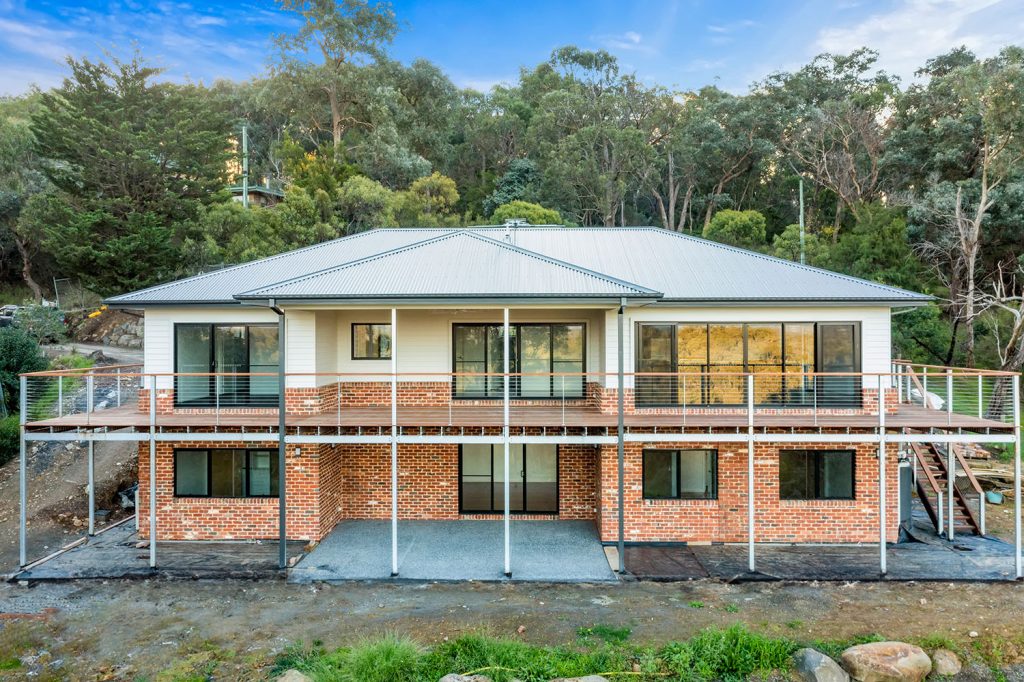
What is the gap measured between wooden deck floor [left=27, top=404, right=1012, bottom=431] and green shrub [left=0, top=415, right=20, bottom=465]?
6915 mm

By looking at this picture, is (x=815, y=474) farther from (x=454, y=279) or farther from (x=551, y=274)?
(x=454, y=279)

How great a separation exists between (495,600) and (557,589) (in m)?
1.12

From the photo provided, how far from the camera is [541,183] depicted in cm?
3831

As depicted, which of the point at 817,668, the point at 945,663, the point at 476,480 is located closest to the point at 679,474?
the point at 476,480

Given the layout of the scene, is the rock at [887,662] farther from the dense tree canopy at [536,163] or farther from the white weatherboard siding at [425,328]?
the dense tree canopy at [536,163]

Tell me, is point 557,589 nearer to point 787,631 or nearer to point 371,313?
point 787,631

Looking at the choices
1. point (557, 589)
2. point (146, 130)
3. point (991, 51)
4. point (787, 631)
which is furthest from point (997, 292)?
point (146, 130)

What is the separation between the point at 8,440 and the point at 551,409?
15746mm

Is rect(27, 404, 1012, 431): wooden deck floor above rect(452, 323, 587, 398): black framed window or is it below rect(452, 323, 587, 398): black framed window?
below

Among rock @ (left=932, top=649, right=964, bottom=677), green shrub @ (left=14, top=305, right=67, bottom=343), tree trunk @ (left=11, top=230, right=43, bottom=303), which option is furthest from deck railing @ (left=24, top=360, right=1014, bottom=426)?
tree trunk @ (left=11, top=230, right=43, bottom=303)

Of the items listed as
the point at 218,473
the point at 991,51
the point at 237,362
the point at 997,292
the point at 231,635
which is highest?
the point at 991,51

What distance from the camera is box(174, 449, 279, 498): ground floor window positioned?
40.7 ft

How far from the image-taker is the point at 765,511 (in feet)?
39.0

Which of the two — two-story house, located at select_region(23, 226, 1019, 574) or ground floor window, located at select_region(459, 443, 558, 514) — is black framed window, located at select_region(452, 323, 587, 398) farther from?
ground floor window, located at select_region(459, 443, 558, 514)
